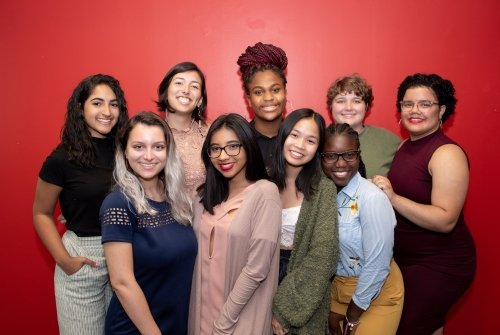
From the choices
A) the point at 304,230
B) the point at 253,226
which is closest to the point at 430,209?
the point at 304,230

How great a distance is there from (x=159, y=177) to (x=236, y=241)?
52cm

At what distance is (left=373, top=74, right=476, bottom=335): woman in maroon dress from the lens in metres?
1.98

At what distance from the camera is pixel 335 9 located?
9.42ft

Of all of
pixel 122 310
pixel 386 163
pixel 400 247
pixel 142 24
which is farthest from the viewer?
pixel 142 24

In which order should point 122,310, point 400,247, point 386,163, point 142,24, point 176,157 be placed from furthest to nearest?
1. point 142,24
2. point 386,163
3. point 400,247
4. point 176,157
5. point 122,310

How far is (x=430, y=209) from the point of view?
1980mm

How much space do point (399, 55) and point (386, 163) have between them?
1008 mm

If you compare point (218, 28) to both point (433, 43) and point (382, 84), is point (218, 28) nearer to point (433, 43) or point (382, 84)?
point (382, 84)

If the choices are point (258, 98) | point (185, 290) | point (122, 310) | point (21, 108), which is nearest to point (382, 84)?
point (258, 98)

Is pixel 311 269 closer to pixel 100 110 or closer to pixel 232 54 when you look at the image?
pixel 100 110

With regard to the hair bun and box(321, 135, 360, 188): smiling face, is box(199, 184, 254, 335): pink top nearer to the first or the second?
box(321, 135, 360, 188): smiling face

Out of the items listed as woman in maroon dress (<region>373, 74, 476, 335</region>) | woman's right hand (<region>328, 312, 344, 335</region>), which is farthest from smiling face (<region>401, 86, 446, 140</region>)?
woman's right hand (<region>328, 312, 344, 335</region>)

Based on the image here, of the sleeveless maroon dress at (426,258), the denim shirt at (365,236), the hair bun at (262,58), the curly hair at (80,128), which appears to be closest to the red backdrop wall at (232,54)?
the hair bun at (262,58)

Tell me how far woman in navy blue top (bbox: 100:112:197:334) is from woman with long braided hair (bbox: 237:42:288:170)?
0.75m
